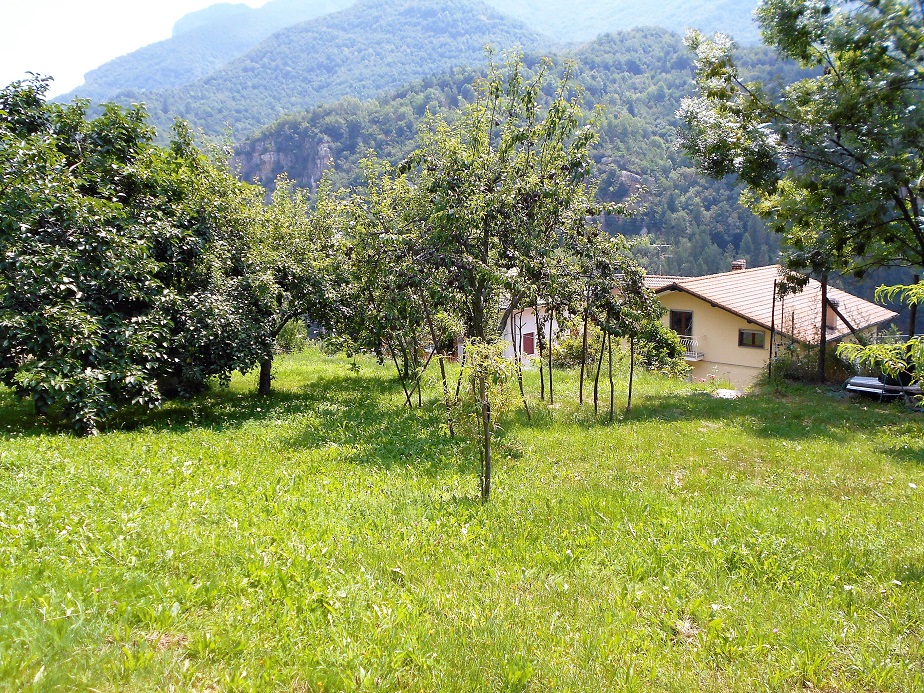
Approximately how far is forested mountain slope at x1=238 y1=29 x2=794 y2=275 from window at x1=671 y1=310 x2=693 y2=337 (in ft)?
89.7

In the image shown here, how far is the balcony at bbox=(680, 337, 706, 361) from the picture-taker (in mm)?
33322

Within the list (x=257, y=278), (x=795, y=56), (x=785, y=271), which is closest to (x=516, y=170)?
(x=257, y=278)

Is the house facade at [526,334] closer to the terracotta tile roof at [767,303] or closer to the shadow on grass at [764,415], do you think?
the shadow on grass at [764,415]

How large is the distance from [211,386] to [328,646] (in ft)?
46.6

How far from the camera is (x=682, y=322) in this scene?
3475cm

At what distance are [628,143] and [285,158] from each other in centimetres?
5790

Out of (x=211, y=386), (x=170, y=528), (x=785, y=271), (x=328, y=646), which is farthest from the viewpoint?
(x=785, y=271)

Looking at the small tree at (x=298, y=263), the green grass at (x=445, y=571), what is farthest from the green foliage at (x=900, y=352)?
the small tree at (x=298, y=263)

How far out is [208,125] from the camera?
107 metres

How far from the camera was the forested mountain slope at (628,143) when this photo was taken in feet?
234

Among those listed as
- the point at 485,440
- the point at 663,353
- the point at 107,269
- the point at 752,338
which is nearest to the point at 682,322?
the point at 752,338

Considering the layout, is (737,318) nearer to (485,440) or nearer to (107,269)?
(485,440)

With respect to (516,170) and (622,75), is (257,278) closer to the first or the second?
(516,170)

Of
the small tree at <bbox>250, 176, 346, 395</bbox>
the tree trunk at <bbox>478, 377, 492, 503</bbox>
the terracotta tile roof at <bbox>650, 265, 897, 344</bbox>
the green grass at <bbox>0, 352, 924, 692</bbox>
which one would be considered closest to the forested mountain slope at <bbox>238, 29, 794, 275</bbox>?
the terracotta tile roof at <bbox>650, 265, 897, 344</bbox>
